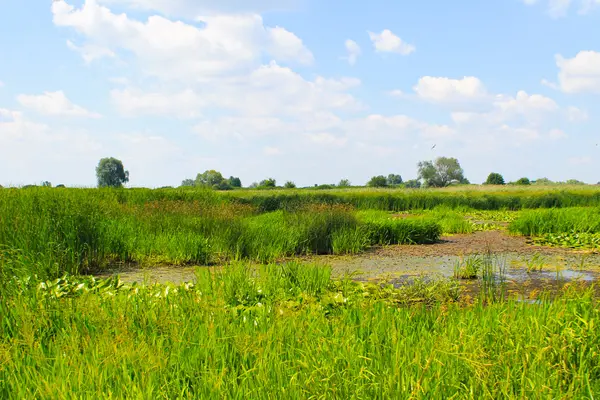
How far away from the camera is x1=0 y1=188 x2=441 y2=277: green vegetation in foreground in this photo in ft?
22.3

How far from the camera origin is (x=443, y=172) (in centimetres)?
7125

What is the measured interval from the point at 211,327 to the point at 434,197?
2025 centimetres

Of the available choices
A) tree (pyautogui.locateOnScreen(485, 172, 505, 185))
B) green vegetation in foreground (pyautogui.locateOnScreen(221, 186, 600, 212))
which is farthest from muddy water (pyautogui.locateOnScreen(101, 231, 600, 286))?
tree (pyautogui.locateOnScreen(485, 172, 505, 185))

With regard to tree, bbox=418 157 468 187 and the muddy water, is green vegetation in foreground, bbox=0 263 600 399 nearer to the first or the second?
the muddy water

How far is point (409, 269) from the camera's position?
7129 mm

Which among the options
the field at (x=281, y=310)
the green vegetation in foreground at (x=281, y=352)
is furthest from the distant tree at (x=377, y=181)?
the green vegetation in foreground at (x=281, y=352)

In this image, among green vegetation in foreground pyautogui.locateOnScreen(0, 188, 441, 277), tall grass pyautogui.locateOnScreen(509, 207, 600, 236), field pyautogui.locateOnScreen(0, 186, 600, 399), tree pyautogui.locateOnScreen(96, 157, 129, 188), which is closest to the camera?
field pyautogui.locateOnScreen(0, 186, 600, 399)

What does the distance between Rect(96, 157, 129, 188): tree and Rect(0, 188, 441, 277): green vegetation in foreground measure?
66.1 metres

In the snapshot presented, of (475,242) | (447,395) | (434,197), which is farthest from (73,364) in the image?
(434,197)

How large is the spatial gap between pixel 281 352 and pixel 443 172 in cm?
7165

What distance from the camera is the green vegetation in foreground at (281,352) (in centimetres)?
240

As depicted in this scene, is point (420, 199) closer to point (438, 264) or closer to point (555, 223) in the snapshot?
point (555, 223)

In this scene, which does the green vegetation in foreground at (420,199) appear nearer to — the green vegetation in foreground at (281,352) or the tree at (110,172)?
the green vegetation in foreground at (281,352)

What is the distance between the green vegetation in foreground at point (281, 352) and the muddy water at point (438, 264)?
1.64m
